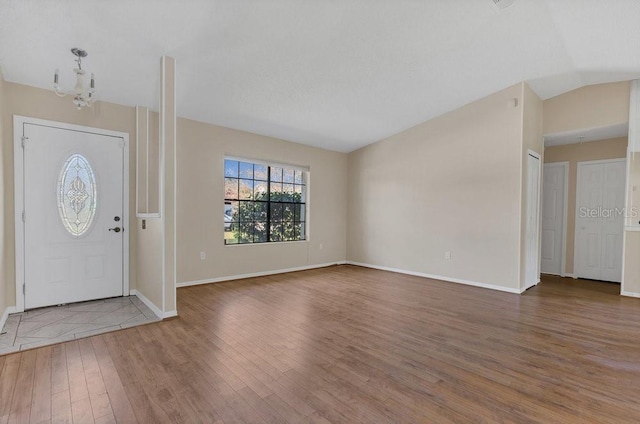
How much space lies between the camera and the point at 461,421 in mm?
1673

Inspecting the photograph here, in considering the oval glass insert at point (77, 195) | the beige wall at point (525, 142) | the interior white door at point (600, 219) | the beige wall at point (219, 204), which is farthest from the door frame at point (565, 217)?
the oval glass insert at point (77, 195)

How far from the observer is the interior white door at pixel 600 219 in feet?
17.2

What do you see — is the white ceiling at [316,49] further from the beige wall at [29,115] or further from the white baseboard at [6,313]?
the white baseboard at [6,313]

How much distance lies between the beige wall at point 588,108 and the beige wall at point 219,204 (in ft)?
13.5

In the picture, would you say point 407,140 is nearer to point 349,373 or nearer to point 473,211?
point 473,211

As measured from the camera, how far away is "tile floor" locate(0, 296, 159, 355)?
266cm

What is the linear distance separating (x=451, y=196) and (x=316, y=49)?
130 inches

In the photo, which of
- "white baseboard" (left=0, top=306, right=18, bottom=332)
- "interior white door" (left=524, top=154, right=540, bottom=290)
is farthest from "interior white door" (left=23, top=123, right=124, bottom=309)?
"interior white door" (left=524, top=154, right=540, bottom=290)

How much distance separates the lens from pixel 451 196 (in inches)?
204

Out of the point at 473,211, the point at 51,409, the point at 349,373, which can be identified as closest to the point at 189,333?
the point at 51,409

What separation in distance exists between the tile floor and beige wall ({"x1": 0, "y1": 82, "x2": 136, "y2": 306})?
0.43 meters

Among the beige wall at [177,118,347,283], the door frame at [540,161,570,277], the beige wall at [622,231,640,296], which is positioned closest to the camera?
the beige wall at [622,231,640,296]

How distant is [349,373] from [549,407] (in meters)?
1.22

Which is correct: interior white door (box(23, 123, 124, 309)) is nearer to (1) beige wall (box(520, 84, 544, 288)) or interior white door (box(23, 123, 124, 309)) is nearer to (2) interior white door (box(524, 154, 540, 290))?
(1) beige wall (box(520, 84, 544, 288))
